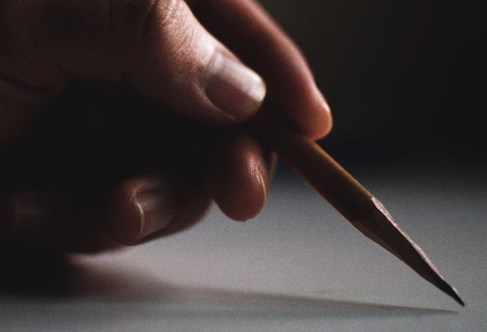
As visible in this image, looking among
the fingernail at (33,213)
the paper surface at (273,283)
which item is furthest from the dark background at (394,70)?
the fingernail at (33,213)

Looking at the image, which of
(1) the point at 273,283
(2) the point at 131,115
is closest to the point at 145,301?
(1) the point at 273,283

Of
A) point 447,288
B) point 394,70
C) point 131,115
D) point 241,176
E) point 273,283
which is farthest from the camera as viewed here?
point 394,70

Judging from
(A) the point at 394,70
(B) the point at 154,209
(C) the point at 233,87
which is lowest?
(A) the point at 394,70

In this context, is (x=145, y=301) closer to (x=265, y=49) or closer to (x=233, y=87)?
(x=233, y=87)

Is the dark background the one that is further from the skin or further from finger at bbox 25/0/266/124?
finger at bbox 25/0/266/124

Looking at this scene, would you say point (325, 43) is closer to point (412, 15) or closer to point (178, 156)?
point (412, 15)

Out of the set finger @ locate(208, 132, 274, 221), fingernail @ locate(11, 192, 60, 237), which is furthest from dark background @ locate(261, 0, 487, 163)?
fingernail @ locate(11, 192, 60, 237)
